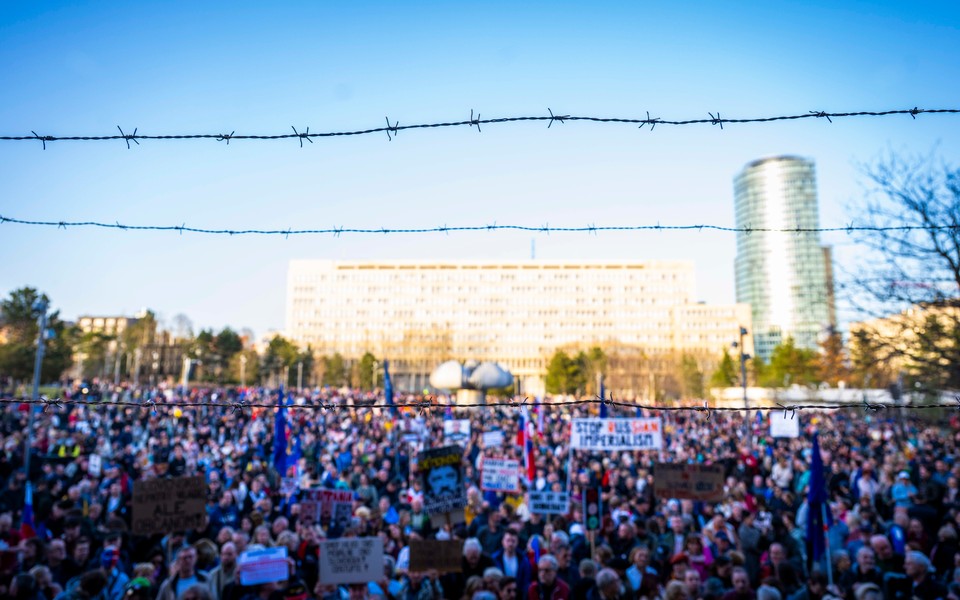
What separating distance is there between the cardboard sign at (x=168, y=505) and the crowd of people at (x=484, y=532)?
0.74 ft

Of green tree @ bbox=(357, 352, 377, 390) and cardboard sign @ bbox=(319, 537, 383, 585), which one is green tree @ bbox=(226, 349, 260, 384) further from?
cardboard sign @ bbox=(319, 537, 383, 585)

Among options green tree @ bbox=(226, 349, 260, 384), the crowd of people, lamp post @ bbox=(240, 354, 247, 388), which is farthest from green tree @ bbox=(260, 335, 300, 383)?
the crowd of people

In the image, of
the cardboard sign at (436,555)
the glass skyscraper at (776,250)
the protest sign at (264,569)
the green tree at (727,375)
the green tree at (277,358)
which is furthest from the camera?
the glass skyscraper at (776,250)

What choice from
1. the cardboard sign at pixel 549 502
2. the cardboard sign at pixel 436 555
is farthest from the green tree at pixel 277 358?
the cardboard sign at pixel 436 555

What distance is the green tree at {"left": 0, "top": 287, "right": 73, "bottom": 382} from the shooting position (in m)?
48.3

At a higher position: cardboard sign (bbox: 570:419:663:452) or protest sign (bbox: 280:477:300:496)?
cardboard sign (bbox: 570:419:663:452)

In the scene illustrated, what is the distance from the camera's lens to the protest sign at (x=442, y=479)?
995 cm

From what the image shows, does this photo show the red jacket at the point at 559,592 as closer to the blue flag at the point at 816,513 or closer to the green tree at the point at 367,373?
the blue flag at the point at 816,513

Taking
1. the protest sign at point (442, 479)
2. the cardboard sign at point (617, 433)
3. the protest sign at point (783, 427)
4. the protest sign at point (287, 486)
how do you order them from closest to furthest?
the protest sign at point (442, 479)
the cardboard sign at point (617, 433)
the protest sign at point (287, 486)
the protest sign at point (783, 427)

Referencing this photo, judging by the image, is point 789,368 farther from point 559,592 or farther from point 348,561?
point 348,561

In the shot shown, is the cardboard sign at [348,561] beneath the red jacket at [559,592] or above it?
above

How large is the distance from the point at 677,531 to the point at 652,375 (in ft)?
271

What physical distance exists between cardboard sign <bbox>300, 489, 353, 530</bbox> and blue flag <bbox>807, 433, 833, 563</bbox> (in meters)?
6.92

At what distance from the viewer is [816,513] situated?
366 inches
